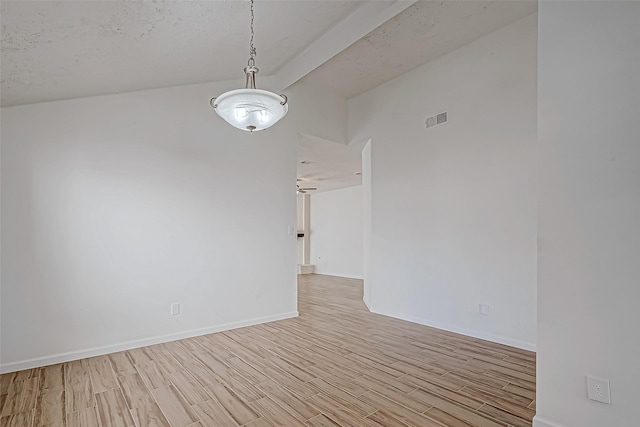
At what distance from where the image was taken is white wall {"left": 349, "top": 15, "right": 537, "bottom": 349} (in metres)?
3.56

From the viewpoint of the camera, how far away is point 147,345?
367 centimetres

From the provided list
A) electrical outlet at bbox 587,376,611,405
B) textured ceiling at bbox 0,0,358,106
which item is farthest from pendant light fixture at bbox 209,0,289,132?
electrical outlet at bbox 587,376,611,405

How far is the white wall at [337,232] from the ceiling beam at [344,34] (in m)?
5.77

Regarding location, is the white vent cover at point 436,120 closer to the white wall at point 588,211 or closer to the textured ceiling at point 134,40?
the textured ceiling at point 134,40

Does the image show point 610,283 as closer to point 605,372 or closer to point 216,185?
point 605,372

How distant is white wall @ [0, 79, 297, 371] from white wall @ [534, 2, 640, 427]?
11.0ft

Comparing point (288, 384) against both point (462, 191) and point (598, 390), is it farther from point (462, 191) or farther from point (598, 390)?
point (462, 191)

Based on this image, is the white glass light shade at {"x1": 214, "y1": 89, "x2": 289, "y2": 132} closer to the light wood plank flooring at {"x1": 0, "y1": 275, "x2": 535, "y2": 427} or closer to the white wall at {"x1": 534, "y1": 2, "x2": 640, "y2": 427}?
the white wall at {"x1": 534, "y1": 2, "x2": 640, "y2": 427}

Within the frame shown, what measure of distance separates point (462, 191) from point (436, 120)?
102cm

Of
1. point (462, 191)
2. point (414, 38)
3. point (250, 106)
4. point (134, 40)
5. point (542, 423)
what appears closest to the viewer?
point (542, 423)

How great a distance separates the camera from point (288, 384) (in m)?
2.70

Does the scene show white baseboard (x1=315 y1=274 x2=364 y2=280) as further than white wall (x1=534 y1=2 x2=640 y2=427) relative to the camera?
Yes

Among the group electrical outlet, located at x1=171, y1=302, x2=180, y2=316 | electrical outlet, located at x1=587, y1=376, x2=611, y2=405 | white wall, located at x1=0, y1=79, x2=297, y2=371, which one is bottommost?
electrical outlet, located at x1=171, y1=302, x2=180, y2=316

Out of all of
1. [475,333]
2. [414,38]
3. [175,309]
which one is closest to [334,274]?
[475,333]
